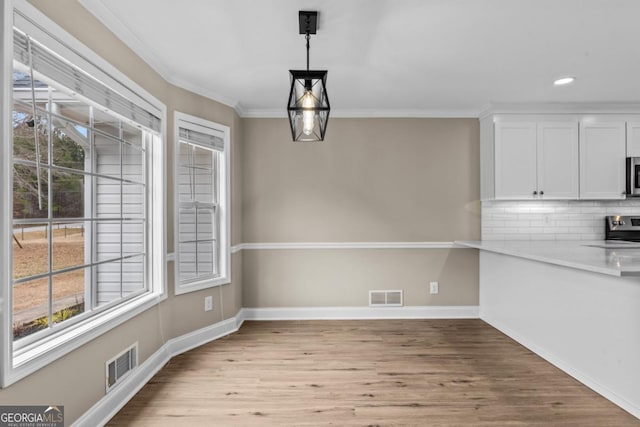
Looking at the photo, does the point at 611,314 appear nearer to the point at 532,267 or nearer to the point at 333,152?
the point at 532,267

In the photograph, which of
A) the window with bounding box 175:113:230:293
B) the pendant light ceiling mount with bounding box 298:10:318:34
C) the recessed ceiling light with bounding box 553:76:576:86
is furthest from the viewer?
the window with bounding box 175:113:230:293

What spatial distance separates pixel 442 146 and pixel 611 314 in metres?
2.50

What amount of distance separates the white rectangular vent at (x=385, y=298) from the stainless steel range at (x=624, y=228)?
2586mm

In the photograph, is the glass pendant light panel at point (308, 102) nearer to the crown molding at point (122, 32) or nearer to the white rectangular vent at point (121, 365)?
the crown molding at point (122, 32)

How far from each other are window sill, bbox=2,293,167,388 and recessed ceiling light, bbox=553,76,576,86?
13.6 feet

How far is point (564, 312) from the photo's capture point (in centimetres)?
298

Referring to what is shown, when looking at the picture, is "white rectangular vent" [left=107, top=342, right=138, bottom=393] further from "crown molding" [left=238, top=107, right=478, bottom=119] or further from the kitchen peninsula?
the kitchen peninsula

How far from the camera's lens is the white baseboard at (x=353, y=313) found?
436 centimetres

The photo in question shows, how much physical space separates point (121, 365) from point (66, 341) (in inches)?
26.6

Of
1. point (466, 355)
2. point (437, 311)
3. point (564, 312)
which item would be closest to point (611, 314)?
point (564, 312)

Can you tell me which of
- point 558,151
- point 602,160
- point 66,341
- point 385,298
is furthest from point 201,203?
point 602,160

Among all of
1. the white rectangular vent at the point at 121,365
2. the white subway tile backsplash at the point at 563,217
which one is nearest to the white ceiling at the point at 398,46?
the white subway tile backsplash at the point at 563,217

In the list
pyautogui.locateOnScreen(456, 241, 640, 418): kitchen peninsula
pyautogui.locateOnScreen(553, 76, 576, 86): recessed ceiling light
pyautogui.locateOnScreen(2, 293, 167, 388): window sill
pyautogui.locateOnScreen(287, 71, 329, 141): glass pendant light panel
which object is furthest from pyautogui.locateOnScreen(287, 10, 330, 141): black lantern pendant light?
pyautogui.locateOnScreen(553, 76, 576, 86): recessed ceiling light

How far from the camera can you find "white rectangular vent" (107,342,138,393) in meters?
2.33
